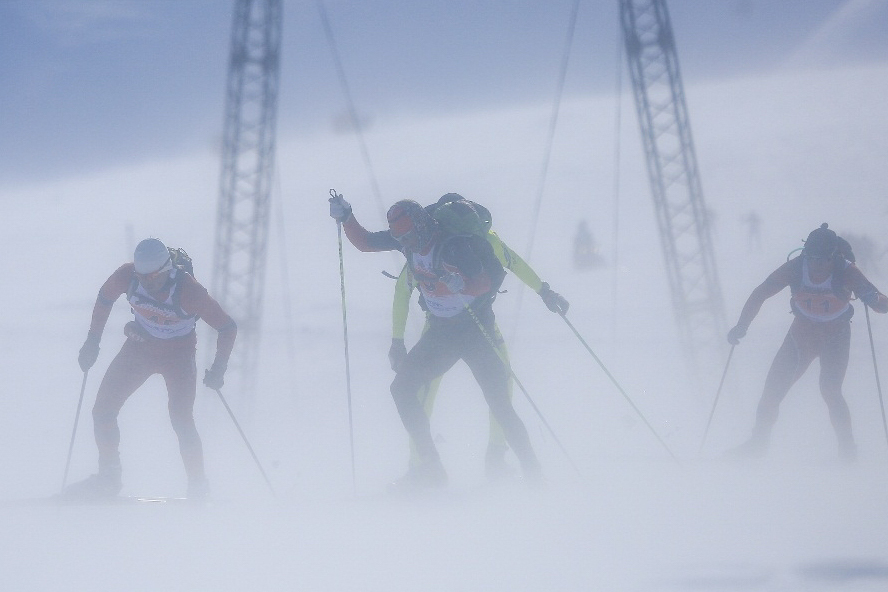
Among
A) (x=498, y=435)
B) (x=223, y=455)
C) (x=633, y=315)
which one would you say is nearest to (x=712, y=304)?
(x=633, y=315)

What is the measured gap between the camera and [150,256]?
6352 millimetres

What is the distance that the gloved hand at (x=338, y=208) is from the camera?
675 cm

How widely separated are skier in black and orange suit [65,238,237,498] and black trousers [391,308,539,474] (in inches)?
53.8

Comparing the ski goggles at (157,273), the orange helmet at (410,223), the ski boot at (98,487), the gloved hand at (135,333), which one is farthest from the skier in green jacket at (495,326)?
the ski boot at (98,487)

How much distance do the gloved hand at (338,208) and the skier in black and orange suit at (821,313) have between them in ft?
11.7

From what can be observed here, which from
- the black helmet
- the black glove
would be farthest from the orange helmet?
the black helmet

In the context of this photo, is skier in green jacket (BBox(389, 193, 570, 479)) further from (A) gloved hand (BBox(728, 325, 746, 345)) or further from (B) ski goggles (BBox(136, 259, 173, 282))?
(A) gloved hand (BBox(728, 325, 746, 345))

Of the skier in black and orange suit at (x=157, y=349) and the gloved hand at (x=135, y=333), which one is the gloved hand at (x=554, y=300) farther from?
the gloved hand at (x=135, y=333)

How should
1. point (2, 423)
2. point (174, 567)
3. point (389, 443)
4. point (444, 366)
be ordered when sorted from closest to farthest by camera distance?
point (174, 567), point (444, 366), point (389, 443), point (2, 423)

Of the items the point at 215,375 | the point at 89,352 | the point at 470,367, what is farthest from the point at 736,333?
the point at 89,352

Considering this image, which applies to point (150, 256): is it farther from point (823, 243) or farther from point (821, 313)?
point (821, 313)

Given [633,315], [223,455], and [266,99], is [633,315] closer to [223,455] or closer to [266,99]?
[266,99]

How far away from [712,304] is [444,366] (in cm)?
1637

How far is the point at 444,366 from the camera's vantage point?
6.78 metres
